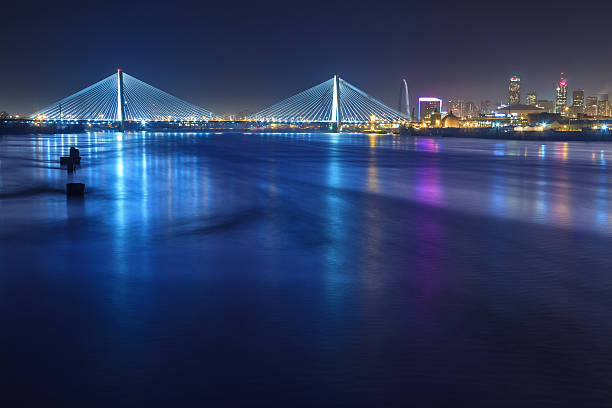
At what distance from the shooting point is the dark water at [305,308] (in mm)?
3848

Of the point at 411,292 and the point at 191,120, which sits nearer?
the point at 411,292

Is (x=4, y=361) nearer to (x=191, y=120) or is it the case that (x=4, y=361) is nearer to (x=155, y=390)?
(x=155, y=390)

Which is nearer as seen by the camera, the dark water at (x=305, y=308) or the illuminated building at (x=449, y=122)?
the dark water at (x=305, y=308)

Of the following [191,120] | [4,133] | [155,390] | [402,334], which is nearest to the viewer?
[155,390]

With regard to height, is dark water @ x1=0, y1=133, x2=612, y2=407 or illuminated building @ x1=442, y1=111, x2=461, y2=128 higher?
illuminated building @ x1=442, y1=111, x2=461, y2=128

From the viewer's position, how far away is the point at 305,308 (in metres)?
5.60

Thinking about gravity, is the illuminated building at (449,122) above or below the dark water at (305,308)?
above

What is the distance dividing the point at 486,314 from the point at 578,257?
11.3ft

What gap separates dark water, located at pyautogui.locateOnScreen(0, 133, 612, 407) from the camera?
3.85 m

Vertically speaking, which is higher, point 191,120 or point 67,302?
point 191,120

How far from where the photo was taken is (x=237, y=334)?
4852mm

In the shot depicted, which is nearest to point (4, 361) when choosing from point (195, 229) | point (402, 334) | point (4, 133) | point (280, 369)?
point (280, 369)

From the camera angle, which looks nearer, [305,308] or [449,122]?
[305,308]

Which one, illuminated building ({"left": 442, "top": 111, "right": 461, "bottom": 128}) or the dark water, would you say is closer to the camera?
the dark water
